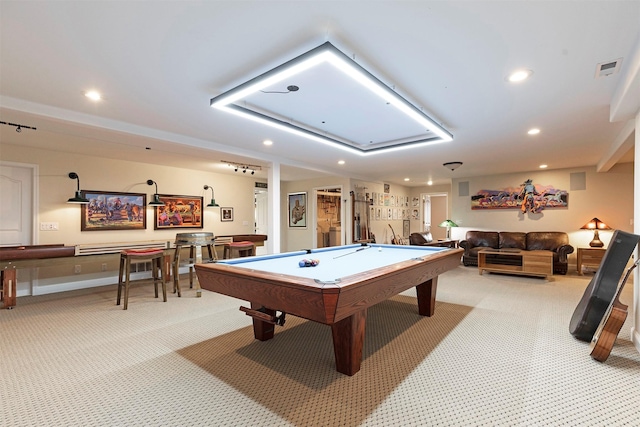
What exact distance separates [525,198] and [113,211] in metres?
8.99

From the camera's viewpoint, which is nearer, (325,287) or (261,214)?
(325,287)

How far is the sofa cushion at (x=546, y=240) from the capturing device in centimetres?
641

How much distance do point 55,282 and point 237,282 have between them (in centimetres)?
467

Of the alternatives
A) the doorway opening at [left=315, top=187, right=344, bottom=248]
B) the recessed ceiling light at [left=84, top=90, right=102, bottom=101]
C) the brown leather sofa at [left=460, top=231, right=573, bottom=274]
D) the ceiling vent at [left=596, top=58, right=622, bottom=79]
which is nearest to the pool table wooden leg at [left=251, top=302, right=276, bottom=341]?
the recessed ceiling light at [left=84, top=90, right=102, bottom=101]

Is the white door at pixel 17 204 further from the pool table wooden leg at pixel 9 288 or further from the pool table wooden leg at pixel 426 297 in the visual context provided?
the pool table wooden leg at pixel 426 297

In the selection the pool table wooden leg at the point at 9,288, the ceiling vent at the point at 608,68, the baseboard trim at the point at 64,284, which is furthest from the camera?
the baseboard trim at the point at 64,284

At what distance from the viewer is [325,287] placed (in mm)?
1654

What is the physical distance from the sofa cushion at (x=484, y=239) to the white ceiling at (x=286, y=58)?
3404 millimetres

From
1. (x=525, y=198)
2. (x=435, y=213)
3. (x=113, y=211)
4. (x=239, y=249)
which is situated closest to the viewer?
(x=239, y=249)

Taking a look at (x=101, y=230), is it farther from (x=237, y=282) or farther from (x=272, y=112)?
(x=237, y=282)

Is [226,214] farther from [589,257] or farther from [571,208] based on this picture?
[571,208]

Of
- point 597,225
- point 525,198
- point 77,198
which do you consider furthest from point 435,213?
point 77,198

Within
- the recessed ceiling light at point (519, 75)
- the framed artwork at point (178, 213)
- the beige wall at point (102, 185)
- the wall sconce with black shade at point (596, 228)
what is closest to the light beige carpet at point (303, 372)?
the beige wall at point (102, 185)

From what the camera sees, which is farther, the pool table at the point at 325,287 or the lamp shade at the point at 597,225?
the lamp shade at the point at 597,225
